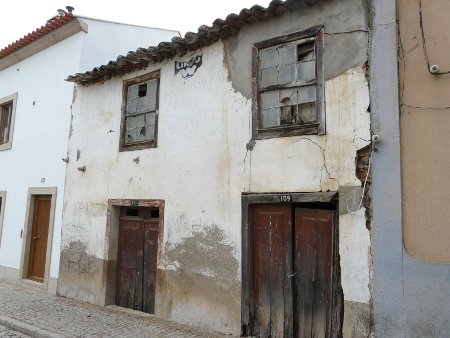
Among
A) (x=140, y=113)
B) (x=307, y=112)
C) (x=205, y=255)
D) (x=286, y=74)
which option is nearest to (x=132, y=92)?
(x=140, y=113)

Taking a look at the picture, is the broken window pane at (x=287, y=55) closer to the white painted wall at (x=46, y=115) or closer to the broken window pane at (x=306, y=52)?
the broken window pane at (x=306, y=52)

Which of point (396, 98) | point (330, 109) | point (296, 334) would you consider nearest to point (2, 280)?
point (296, 334)

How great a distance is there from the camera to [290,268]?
18.5 ft

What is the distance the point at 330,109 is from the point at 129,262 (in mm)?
5001

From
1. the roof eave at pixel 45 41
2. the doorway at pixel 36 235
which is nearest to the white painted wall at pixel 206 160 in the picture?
the doorway at pixel 36 235

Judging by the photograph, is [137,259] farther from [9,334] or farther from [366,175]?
[366,175]

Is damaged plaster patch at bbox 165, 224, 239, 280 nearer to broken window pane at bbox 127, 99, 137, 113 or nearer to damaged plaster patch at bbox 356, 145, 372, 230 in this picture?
damaged plaster patch at bbox 356, 145, 372, 230

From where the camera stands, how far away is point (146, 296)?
7.60 meters

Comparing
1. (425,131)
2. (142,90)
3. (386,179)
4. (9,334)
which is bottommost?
(9,334)

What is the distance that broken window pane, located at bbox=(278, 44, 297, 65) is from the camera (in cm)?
588

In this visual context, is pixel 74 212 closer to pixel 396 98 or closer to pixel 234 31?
pixel 234 31

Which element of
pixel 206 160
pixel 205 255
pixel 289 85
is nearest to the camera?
pixel 289 85

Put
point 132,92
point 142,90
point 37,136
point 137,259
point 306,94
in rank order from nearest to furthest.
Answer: point 306,94 → point 137,259 → point 142,90 → point 132,92 → point 37,136

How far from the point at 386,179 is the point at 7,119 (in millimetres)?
10987
